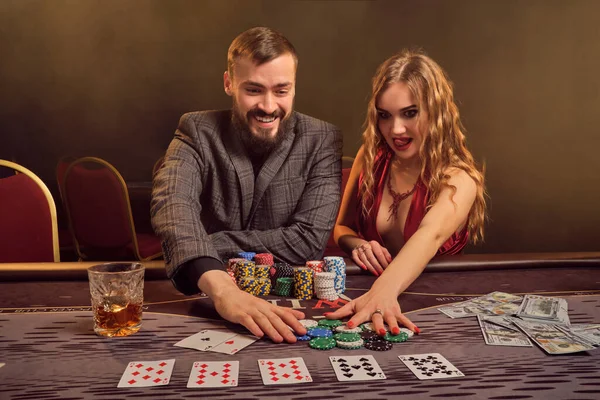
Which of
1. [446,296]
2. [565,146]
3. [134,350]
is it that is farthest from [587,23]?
[134,350]

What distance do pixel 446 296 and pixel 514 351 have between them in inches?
16.6

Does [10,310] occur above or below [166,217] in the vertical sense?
below

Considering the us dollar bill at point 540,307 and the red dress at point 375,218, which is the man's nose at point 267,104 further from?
the us dollar bill at point 540,307

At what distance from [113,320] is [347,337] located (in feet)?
1.83

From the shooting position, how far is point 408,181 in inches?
94.0

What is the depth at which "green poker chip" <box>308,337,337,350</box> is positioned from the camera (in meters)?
1.15

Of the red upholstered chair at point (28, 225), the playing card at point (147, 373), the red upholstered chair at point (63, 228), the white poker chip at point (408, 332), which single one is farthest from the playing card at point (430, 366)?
the red upholstered chair at point (63, 228)

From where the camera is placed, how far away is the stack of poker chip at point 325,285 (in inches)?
59.5

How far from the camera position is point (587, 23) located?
4.68m

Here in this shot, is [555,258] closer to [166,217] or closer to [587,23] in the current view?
[166,217]

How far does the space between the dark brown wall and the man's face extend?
8.91 ft

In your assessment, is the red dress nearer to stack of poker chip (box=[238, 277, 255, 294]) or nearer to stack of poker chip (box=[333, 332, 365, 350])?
stack of poker chip (box=[238, 277, 255, 294])

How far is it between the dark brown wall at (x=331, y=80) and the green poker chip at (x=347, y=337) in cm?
373

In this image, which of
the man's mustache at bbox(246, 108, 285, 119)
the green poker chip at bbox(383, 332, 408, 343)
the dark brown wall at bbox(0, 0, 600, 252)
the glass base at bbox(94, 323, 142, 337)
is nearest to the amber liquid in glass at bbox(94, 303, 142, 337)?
the glass base at bbox(94, 323, 142, 337)
